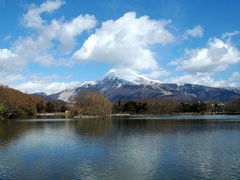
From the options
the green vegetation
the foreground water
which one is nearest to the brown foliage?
the green vegetation

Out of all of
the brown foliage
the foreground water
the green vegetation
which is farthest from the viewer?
the green vegetation

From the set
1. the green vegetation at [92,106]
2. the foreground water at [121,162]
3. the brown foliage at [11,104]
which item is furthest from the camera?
the green vegetation at [92,106]

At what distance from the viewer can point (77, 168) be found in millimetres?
25375

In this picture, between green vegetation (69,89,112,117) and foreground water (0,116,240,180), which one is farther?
green vegetation (69,89,112,117)

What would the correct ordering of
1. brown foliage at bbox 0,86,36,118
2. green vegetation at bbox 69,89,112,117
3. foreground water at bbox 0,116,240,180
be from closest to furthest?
foreground water at bbox 0,116,240,180 < brown foliage at bbox 0,86,36,118 < green vegetation at bbox 69,89,112,117

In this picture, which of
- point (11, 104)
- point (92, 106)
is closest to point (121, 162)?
point (11, 104)

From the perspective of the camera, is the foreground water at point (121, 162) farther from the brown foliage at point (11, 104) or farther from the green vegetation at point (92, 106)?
the green vegetation at point (92, 106)

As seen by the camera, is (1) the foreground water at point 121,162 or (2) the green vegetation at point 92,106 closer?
(1) the foreground water at point 121,162

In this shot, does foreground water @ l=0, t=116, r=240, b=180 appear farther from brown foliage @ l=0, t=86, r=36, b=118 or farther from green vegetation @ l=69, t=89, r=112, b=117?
green vegetation @ l=69, t=89, r=112, b=117

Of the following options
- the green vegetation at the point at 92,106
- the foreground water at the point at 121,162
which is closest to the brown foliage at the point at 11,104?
the green vegetation at the point at 92,106

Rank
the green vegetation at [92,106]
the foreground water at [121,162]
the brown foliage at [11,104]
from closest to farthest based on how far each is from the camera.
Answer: the foreground water at [121,162], the brown foliage at [11,104], the green vegetation at [92,106]

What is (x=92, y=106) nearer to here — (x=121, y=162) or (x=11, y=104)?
(x=11, y=104)

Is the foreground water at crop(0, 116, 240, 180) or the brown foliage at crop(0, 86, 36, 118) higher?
the brown foliage at crop(0, 86, 36, 118)

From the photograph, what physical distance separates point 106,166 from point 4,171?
29.1ft
